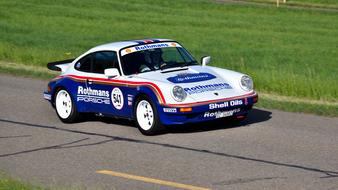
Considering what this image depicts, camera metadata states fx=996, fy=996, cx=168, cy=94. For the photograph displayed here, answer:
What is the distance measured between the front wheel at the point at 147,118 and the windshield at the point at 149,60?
27.9 inches

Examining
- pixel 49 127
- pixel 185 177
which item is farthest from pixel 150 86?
pixel 185 177

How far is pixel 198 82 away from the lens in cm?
1399

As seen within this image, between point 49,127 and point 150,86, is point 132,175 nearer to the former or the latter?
point 150,86

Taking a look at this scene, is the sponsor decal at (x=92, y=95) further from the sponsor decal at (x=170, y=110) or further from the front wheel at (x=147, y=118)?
the sponsor decal at (x=170, y=110)

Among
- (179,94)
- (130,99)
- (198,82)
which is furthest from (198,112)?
(130,99)

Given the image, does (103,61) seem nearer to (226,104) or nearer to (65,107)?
(65,107)

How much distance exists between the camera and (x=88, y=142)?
13.6 metres

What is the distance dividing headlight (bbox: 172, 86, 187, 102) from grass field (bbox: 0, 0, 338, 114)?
14.0ft

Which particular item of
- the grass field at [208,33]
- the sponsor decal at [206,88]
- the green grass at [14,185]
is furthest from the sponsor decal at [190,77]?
the green grass at [14,185]

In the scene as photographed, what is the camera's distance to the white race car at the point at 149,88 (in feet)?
44.7

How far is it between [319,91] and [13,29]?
20561mm

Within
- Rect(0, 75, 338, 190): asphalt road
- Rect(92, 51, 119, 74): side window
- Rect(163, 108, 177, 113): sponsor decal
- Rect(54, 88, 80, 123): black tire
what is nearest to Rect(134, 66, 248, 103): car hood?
Rect(163, 108, 177, 113): sponsor decal

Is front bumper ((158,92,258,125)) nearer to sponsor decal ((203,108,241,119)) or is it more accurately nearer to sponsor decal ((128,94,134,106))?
sponsor decal ((203,108,241,119))

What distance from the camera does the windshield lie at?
47.8ft
